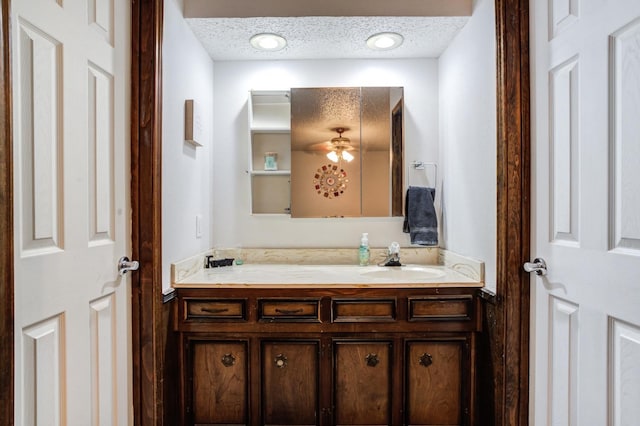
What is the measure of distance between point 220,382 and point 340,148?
1430mm

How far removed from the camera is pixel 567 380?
125cm

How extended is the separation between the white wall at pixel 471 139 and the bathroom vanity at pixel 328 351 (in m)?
0.28

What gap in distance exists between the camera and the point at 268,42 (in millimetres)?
2020

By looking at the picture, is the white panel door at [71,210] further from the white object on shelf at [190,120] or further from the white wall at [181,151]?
the white object on shelf at [190,120]

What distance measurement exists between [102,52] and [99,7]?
0.15 m

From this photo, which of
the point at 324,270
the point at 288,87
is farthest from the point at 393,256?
the point at 288,87

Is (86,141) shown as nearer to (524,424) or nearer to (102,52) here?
(102,52)

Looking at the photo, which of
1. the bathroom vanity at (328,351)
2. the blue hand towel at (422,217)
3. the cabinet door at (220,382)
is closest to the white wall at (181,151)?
the bathroom vanity at (328,351)

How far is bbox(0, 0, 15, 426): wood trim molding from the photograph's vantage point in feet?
2.71

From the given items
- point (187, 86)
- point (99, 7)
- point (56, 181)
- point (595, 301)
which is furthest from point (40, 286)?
point (595, 301)

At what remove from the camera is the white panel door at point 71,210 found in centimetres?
93

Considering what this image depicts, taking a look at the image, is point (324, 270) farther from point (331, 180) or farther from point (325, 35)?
point (325, 35)

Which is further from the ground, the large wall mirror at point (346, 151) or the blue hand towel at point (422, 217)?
the large wall mirror at point (346, 151)

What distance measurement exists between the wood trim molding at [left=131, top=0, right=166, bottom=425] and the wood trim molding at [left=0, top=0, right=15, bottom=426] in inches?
21.4
